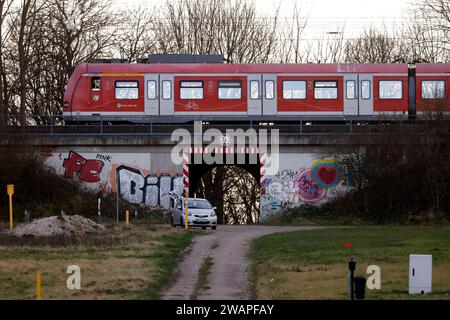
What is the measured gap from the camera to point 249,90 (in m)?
55.6

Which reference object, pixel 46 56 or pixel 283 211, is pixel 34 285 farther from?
pixel 46 56

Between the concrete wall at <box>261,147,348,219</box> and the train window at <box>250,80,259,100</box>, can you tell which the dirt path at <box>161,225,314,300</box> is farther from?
the train window at <box>250,80,259,100</box>

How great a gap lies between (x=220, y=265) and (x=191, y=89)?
940 inches

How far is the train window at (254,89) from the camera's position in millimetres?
55406

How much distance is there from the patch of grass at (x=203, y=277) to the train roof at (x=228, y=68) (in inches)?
870

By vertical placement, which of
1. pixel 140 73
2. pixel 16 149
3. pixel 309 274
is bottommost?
pixel 309 274

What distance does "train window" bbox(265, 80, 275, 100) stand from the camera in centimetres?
5541

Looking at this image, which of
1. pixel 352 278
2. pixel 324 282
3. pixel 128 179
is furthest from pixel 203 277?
pixel 128 179

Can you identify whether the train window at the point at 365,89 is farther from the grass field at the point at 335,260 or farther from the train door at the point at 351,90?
the grass field at the point at 335,260

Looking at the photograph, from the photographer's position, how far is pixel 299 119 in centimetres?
5575

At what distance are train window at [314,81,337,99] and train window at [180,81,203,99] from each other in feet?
18.8

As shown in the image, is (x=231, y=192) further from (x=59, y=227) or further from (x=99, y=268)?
(x=99, y=268)
